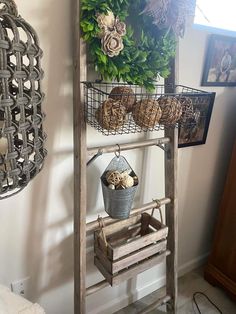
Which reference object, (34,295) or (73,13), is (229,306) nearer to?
(34,295)

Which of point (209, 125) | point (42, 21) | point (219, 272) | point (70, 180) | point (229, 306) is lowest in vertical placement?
point (229, 306)

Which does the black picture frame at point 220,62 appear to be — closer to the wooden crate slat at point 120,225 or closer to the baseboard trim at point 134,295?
the wooden crate slat at point 120,225

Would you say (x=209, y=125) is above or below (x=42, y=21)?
below

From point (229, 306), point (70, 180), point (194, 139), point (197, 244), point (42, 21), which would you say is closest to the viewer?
point (42, 21)

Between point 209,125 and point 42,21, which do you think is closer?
point 42,21

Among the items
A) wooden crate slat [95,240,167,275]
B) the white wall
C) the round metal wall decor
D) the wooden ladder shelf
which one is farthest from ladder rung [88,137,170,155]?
wooden crate slat [95,240,167,275]

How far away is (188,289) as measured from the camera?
5.17ft

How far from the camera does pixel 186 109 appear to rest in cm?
94

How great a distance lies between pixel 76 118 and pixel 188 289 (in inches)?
51.2

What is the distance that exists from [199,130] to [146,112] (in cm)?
62

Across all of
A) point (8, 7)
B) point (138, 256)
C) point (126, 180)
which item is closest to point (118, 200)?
point (126, 180)

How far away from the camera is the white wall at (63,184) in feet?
2.79

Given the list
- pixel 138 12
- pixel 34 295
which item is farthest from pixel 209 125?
pixel 34 295

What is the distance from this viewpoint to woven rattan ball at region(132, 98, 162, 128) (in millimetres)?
834
